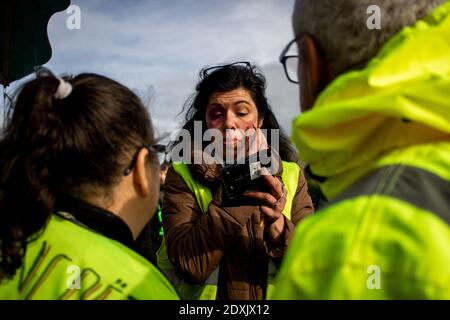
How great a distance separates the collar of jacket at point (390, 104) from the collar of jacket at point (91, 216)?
2.19 feet

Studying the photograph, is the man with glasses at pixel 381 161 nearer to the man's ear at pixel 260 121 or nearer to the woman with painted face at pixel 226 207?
the woman with painted face at pixel 226 207

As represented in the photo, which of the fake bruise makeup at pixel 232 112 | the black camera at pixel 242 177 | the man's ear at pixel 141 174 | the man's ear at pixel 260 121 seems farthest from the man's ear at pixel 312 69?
the man's ear at pixel 260 121

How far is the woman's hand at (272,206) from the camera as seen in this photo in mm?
2305

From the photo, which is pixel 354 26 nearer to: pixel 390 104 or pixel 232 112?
pixel 390 104

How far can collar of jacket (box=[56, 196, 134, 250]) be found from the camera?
1.47m

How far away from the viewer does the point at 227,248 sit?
2.29m

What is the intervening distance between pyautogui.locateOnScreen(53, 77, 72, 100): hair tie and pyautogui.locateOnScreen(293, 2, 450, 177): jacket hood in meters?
0.75

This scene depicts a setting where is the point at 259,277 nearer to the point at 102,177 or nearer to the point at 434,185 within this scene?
the point at 102,177

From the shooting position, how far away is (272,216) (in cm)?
229

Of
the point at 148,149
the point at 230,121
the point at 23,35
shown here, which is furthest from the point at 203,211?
the point at 23,35

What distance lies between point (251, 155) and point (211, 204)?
0.98ft

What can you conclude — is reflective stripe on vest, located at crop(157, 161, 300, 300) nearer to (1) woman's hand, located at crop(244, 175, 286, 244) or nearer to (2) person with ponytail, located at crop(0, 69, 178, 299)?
(1) woman's hand, located at crop(244, 175, 286, 244)

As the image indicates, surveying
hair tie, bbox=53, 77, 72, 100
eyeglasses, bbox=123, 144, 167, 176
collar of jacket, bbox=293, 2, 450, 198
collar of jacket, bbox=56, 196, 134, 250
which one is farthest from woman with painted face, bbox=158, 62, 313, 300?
collar of jacket, bbox=293, 2, 450, 198
